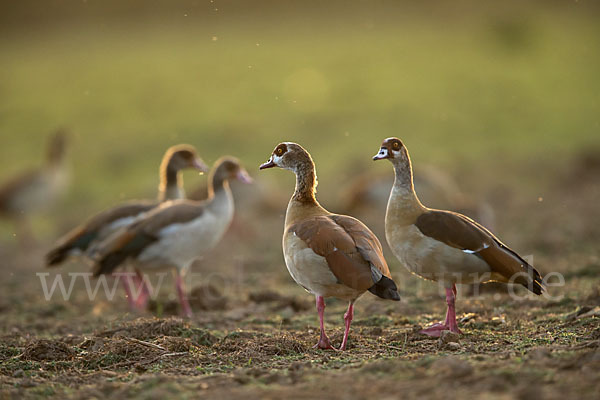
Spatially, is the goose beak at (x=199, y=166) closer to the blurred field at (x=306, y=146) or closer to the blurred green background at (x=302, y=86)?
the blurred field at (x=306, y=146)

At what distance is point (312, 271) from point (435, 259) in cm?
107

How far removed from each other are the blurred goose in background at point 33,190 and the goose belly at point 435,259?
9.08 metres

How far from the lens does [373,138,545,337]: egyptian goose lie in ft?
20.8

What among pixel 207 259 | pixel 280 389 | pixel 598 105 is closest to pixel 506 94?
pixel 598 105

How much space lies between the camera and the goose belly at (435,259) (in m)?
6.36

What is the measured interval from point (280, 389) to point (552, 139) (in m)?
17.2

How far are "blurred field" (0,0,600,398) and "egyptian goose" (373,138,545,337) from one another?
41 centimetres

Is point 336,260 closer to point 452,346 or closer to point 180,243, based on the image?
point 452,346

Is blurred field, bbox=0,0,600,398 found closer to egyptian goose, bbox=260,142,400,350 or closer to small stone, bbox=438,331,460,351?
small stone, bbox=438,331,460,351

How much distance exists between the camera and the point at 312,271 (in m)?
6.01

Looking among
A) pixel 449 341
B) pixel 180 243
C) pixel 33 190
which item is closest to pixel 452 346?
pixel 449 341

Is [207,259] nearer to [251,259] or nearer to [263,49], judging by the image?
[251,259]

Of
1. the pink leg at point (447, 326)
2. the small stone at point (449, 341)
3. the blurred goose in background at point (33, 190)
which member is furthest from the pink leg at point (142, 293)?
the blurred goose in background at point (33, 190)

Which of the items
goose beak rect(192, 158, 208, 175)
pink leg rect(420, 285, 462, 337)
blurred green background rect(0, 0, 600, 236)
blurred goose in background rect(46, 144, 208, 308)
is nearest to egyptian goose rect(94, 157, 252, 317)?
blurred goose in background rect(46, 144, 208, 308)
